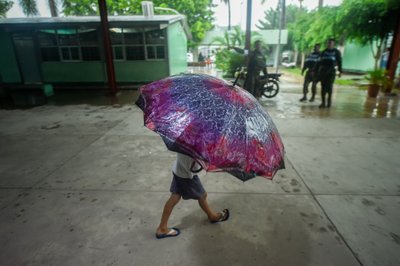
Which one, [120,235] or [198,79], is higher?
[198,79]

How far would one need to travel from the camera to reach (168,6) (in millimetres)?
25578

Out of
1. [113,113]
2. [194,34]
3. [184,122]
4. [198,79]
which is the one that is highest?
[194,34]

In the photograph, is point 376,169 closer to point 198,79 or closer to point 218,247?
point 218,247

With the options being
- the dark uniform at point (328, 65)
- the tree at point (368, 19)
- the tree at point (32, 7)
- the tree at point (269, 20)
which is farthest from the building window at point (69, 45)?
the tree at point (269, 20)

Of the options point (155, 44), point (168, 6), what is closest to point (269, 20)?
point (168, 6)

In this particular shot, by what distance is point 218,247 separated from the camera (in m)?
2.31

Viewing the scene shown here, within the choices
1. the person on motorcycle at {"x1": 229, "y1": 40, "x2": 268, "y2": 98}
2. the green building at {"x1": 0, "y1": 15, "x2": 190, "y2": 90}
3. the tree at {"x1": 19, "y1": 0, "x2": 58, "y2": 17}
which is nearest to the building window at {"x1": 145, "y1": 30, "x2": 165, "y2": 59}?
the green building at {"x1": 0, "y1": 15, "x2": 190, "y2": 90}

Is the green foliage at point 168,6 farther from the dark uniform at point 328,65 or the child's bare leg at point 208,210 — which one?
the child's bare leg at point 208,210

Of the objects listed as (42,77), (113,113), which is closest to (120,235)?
(113,113)

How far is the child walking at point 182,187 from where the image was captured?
2.13 m

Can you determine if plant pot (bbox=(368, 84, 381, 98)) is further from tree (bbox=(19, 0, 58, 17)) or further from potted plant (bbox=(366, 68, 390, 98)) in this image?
tree (bbox=(19, 0, 58, 17))

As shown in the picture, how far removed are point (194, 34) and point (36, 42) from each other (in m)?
17.2

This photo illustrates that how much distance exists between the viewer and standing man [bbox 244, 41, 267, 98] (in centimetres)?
820

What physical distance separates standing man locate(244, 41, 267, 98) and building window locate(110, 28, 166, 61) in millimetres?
5116
